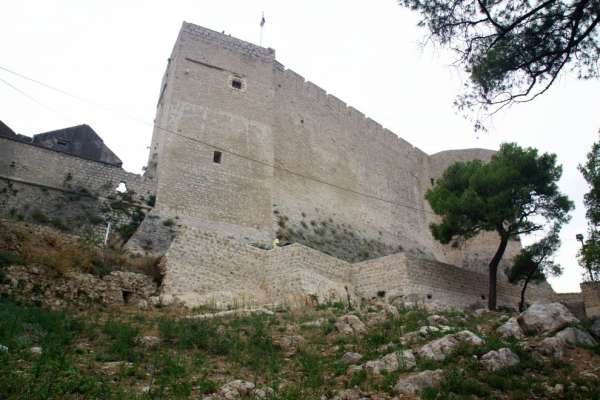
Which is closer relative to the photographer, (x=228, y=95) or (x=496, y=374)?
(x=496, y=374)

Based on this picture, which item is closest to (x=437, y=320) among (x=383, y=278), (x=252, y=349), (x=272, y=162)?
(x=252, y=349)

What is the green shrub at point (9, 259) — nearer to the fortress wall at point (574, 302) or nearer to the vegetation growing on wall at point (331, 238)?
the vegetation growing on wall at point (331, 238)

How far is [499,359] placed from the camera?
7.20 meters

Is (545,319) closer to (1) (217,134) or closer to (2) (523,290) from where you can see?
(2) (523,290)

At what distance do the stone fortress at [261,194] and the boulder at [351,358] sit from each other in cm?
464

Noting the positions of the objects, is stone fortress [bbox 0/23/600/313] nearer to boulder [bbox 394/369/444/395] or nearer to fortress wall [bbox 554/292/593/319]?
fortress wall [bbox 554/292/593/319]

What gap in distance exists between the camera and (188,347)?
7.84m

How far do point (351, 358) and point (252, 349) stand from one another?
4.51ft

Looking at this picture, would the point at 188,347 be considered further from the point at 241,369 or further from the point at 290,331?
the point at 290,331

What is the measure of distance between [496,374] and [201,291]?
683 centimetres

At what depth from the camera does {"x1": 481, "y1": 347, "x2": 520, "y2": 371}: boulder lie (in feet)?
23.3

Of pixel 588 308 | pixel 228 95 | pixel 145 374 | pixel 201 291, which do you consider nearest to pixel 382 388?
pixel 145 374

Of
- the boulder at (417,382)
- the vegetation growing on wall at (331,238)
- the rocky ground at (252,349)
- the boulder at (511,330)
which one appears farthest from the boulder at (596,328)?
the vegetation growing on wall at (331,238)

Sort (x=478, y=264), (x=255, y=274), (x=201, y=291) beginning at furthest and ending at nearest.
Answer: (x=478, y=264) → (x=255, y=274) → (x=201, y=291)
